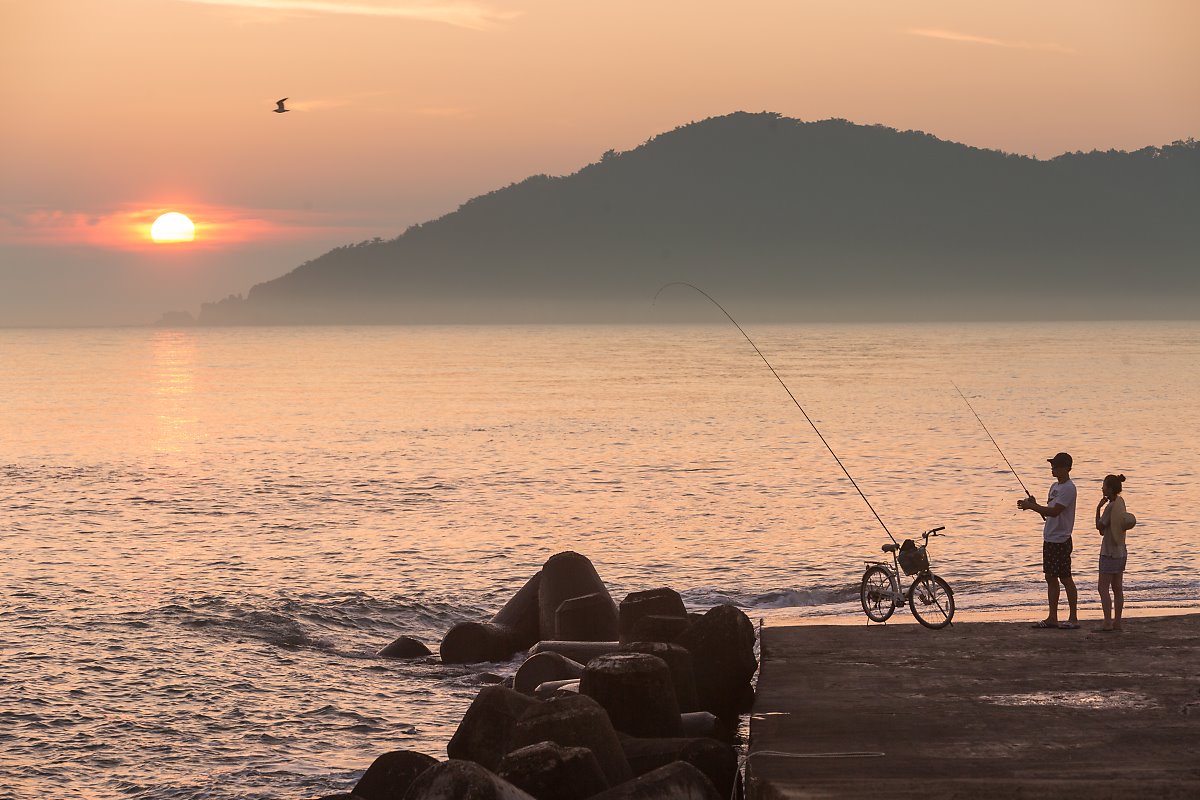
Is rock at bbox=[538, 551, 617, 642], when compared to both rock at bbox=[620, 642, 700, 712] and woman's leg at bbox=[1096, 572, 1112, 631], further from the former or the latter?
woman's leg at bbox=[1096, 572, 1112, 631]

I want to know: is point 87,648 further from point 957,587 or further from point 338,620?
point 957,587

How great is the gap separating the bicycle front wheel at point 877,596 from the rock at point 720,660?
5.61ft

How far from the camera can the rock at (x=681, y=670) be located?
10.7 meters

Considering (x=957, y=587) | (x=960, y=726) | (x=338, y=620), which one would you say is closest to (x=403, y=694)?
(x=338, y=620)

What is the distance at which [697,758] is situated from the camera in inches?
356

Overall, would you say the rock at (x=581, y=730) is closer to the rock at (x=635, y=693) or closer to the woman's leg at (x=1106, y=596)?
the rock at (x=635, y=693)

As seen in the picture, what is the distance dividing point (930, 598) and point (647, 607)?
266cm

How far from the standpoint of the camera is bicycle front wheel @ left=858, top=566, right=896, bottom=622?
13.2 m

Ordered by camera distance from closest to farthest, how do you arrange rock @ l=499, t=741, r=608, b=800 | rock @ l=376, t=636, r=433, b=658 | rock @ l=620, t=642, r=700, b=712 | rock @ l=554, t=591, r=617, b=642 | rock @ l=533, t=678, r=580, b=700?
rock @ l=499, t=741, r=608, b=800 → rock @ l=620, t=642, r=700, b=712 → rock @ l=533, t=678, r=580, b=700 → rock @ l=554, t=591, r=617, b=642 → rock @ l=376, t=636, r=433, b=658

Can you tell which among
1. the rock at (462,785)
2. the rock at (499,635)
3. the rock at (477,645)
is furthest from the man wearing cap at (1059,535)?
the rock at (477,645)

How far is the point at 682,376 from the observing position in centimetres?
10412

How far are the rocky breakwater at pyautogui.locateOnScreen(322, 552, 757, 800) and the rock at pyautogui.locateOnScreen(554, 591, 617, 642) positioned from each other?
12mm

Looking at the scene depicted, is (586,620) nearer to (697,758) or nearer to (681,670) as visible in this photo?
(681,670)

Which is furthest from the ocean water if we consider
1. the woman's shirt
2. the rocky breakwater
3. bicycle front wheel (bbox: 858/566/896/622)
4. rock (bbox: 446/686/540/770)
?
the woman's shirt
